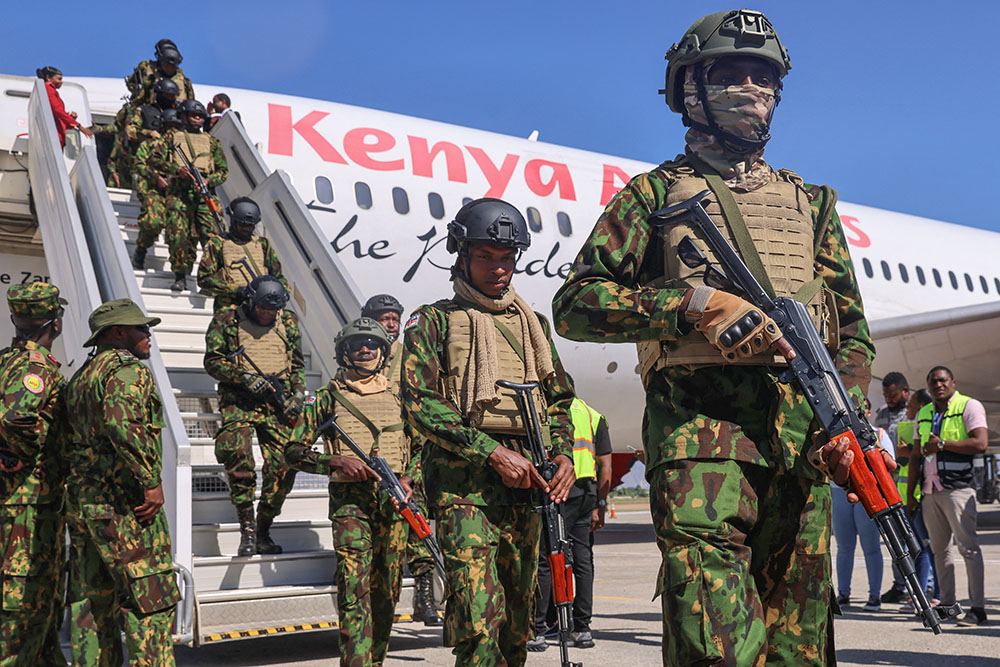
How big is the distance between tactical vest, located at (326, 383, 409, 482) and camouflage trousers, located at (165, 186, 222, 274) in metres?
4.24

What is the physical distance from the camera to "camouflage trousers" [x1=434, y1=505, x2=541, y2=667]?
3.83m

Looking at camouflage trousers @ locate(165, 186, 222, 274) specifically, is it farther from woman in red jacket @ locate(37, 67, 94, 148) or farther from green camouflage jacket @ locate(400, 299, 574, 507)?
green camouflage jacket @ locate(400, 299, 574, 507)

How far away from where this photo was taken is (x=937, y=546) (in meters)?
7.51

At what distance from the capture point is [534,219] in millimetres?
12711

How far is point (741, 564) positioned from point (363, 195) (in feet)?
30.3

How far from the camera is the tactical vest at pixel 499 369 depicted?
13.6 feet

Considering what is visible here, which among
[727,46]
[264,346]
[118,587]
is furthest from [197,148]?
[727,46]

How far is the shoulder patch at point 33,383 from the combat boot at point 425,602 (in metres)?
2.86

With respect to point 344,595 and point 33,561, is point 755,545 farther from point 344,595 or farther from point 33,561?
point 33,561

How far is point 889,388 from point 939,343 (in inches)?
285

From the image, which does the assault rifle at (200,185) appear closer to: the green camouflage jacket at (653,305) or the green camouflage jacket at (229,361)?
the green camouflage jacket at (229,361)

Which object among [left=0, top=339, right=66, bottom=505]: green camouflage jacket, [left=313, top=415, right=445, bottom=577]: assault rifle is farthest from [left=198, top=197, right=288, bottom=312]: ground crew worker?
[left=0, top=339, right=66, bottom=505]: green camouflage jacket

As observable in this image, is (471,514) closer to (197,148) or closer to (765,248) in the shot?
(765,248)

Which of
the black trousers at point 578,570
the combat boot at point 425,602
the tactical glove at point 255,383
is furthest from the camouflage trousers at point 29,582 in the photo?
the black trousers at point 578,570
